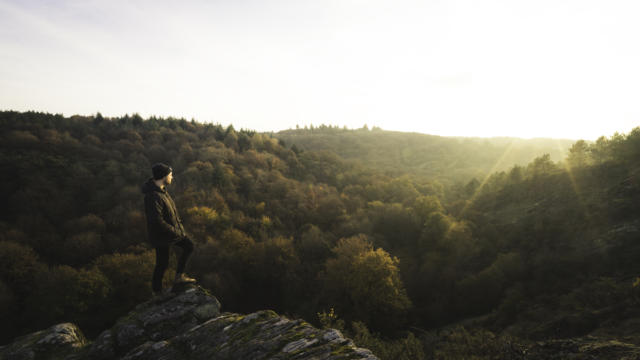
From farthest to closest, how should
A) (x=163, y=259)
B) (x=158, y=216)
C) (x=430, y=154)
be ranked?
(x=430, y=154) < (x=163, y=259) < (x=158, y=216)

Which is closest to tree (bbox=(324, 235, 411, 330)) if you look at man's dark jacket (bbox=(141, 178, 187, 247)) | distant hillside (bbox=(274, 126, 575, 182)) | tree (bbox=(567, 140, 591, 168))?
man's dark jacket (bbox=(141, 178, 187, 247))

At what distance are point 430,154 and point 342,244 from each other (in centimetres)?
8420

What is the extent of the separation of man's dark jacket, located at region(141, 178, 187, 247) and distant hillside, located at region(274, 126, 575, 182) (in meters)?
75.0

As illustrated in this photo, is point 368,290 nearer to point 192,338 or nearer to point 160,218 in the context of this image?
point 192,338

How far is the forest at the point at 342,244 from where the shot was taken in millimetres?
19031

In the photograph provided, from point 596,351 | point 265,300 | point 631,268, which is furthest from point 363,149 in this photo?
point 596,351

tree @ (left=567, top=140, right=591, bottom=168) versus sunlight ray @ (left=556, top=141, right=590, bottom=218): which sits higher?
tree @ (left=567, top=140, right=591, bottom=168)

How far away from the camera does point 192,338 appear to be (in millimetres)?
5988

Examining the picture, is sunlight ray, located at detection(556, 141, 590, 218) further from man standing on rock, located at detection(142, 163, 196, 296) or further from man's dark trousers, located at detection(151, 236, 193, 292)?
man standing on rock, located at detection(142, 163, 196, 296)

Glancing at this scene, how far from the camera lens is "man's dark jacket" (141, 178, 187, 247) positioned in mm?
5945

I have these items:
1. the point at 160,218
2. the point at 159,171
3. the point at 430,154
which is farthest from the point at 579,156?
the point at 430,154

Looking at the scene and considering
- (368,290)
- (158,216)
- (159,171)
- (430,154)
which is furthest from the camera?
(430,154)

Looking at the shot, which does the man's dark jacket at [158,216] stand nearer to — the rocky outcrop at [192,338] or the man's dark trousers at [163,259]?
the man's dark trousers at [163,259]

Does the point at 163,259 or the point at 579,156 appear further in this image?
the point at 579,156
